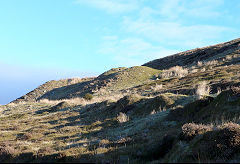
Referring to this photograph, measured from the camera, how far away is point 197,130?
733 centimetres

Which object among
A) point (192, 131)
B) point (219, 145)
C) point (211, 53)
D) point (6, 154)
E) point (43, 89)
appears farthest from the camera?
point (43, 89)

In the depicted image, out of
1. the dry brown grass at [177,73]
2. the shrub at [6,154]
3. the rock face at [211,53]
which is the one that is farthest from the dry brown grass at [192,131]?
the rock face at [211,53]

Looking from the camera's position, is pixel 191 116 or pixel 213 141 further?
pixel 191 116

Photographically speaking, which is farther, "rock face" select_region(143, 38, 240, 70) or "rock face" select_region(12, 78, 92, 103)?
"rock face" select_region(12, 78, 92, 103)

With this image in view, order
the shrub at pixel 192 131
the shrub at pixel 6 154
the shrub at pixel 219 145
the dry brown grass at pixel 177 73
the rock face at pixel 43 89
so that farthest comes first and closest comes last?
the rock face at pixel 43 89
the dry brown grass at pixel 177 73
the shrub at pixel 6 154
the shrub at pixel 192 131
the shrub at pixel 219 145

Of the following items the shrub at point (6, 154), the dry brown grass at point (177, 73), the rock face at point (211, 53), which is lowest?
the shrub at point (6, 154)

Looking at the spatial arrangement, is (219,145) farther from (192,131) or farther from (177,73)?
(177,73)

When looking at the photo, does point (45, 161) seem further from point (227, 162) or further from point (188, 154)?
point (227, 162)

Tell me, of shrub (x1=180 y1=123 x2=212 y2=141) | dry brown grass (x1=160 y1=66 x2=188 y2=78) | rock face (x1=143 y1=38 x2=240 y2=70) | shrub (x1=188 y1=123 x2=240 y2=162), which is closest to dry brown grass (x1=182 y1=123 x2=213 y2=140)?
shrub (x1=180 y1=123 x2=212 y2=141)

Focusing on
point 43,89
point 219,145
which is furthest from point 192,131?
point 43,89

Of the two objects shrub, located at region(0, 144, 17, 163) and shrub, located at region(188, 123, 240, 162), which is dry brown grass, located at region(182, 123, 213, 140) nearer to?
shrub, located at region(188, 123, 240, 162)

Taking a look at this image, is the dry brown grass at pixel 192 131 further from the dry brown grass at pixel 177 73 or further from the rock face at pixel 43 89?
the rock face at pixel 43 89

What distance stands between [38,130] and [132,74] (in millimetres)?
37799

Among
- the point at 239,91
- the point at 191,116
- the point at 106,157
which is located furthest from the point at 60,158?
the point at 239,91
